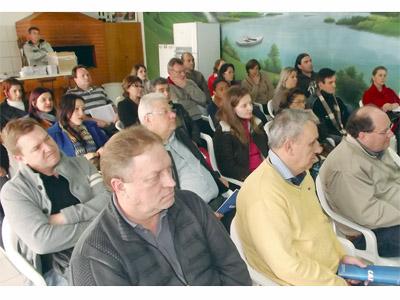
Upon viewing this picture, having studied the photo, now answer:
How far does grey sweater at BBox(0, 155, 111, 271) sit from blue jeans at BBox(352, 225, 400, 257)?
1188 millimetres

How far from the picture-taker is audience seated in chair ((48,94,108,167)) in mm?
2314

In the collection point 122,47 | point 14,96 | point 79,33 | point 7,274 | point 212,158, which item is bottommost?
point 7,274

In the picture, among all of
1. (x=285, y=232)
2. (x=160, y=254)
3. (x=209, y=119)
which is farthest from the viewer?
(x=209, y=119)

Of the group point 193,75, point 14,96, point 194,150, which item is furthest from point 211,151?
point 193,75

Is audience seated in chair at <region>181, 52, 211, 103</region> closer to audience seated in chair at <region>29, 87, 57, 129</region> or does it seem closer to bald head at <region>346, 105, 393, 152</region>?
audience seated in chair at <region>29, 87, 57, 129</region>

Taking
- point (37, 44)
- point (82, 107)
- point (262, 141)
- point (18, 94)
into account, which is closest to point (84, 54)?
point (37, 44)

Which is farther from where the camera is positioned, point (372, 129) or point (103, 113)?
point (103, 113)

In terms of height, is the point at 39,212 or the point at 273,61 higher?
the point at 273,61

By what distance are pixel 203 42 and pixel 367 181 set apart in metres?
3.97

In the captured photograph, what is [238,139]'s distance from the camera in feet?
7.19

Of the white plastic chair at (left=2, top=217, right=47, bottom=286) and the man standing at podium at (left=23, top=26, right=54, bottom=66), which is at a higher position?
the man standing at podium at (left=23, top=26, right=54, bottom=66)

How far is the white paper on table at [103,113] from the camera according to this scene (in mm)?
3070

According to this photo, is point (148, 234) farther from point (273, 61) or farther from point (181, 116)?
point (273, 61)

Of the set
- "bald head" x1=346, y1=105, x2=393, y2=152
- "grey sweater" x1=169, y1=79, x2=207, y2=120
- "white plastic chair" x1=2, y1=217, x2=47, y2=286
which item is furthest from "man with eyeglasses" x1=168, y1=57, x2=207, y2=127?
"white plastic chair" x1=2, y1=217, x2=47, y2=286
